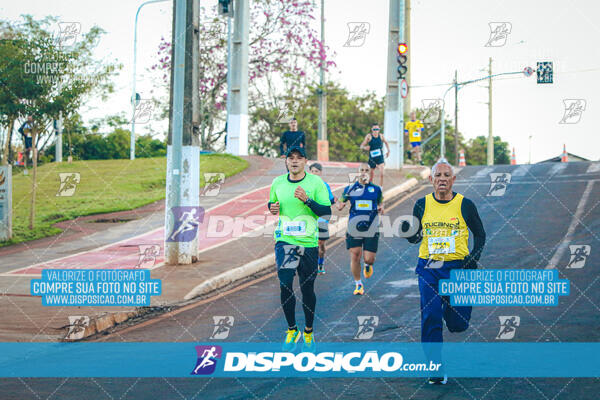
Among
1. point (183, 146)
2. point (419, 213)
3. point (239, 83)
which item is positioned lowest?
point (419, 213)

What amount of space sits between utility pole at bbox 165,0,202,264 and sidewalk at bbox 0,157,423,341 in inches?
19.8

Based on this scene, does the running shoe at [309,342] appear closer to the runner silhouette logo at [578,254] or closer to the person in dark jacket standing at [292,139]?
the runner silhouette logo at [578,254]

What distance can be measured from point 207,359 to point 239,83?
23.2 m

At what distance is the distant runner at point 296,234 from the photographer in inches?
331

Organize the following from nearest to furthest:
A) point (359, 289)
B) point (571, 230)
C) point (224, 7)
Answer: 1. point (359, 289)
2. point (571, 230)
3. point (224, 7)

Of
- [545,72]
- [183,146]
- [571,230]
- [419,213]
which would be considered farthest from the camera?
[545,72]

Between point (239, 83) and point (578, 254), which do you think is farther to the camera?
point (239, 83)

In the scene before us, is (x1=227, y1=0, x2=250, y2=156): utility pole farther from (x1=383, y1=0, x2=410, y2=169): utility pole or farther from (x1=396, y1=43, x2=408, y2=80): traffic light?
(x1=396, y1=43, x2=408, y2=80): traffic light

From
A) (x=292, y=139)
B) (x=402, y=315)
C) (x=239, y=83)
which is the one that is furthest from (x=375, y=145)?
(x=239, y=83)

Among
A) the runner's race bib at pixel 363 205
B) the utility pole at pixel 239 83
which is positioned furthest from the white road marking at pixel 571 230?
the utility pole at pixel 239 83

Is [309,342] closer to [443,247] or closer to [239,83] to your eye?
[443,247]

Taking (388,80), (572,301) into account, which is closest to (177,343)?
(572,301)

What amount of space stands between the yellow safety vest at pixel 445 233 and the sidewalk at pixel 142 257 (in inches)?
197

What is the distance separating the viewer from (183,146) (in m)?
15.1
